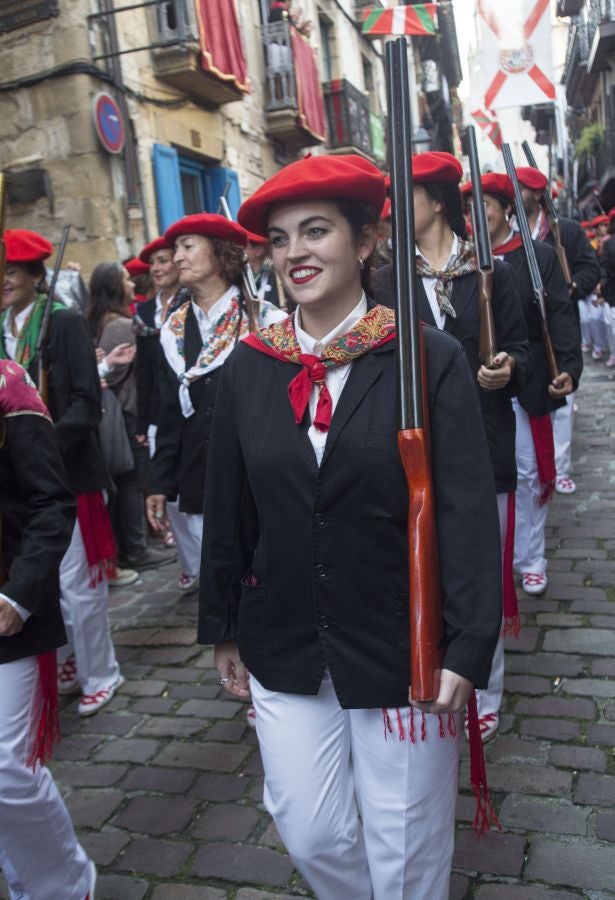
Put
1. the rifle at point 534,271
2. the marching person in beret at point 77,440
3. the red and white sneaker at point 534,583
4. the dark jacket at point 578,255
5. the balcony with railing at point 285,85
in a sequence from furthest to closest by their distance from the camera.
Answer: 1. the balcony with railing at point 285,85
2. the dark jacket at point 578,255
3. the red and white sneaker at point 534,583
4. the rifle at point 534,271
5. the marching person in beret at point 77,440

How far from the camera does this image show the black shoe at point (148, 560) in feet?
21.6

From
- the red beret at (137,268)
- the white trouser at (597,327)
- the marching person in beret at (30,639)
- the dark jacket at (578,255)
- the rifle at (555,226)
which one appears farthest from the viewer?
the white trouser at (597,327)

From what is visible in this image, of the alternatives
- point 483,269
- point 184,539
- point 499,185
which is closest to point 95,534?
point 184,539

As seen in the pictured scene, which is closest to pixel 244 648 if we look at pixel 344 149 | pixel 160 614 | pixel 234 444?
pixel 234 444

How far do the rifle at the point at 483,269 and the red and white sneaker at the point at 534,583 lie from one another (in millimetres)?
1970

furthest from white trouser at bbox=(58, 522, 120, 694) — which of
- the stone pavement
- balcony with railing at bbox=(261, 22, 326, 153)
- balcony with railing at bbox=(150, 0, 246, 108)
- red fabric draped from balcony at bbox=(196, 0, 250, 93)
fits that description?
balcony with railing at bbox=(261, 22, 326, 153)

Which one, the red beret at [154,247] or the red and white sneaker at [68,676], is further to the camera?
the red beret at [154,247]

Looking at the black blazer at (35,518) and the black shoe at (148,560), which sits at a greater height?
the black blazer at (35,518)

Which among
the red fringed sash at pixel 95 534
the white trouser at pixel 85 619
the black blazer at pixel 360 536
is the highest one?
the black blazer at pixel 360 536

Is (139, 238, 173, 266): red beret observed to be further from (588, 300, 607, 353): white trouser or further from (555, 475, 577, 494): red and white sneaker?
(588, 300, 607, 353): white trouser

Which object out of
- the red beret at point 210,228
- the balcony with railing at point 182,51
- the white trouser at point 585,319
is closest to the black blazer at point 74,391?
the red beret at point 210,228

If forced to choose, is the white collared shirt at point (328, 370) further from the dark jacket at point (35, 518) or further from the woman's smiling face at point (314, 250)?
the dark jacket at point (35, 518)

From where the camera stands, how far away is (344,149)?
18875 millimetres

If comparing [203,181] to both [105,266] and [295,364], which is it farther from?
[295,364]
